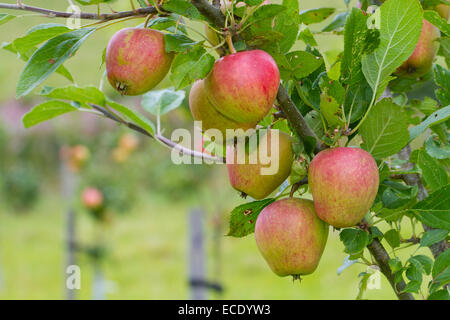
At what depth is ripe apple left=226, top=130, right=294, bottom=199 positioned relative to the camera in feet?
1.55

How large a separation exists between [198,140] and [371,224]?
0.29 metres

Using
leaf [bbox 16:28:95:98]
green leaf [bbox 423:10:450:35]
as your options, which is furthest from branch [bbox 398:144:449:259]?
leaf [bbox 16:28:95:98]

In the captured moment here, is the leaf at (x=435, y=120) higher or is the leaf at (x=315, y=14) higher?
the leaf at (x=315, y=14)

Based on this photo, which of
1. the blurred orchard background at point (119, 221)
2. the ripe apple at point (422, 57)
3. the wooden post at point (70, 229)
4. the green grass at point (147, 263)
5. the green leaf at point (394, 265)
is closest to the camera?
the green leaf at point (394, 265)

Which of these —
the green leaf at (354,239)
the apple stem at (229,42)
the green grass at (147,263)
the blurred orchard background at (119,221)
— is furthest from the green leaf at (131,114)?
the green grass at (147,263)

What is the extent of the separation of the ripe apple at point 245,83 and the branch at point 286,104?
0.03 meters

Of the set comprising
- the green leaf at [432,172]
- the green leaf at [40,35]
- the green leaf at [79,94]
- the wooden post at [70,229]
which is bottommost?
the green leaf at [432,172]

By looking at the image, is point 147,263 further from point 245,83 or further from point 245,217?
point 245,83

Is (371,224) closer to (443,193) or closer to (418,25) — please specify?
(443,193)

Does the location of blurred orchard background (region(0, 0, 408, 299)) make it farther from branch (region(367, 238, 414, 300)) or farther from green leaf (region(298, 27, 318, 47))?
branch (region(367, 238, 414, 300))

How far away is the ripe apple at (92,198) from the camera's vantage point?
2377mm

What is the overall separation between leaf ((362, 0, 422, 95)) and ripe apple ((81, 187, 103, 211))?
81.6 inches

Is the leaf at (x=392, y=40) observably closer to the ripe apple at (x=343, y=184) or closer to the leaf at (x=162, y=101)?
the ripe apple at (x=343, y=184)

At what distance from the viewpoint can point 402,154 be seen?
68cm
